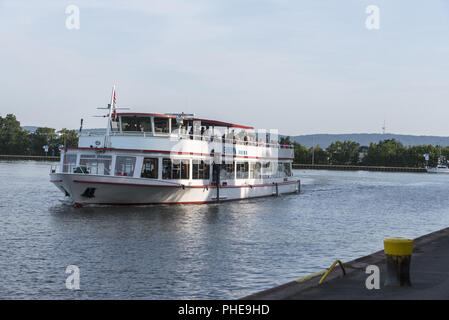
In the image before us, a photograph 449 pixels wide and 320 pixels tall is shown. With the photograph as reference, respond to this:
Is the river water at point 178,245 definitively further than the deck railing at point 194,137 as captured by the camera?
No

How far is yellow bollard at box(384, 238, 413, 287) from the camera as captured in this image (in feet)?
49.0

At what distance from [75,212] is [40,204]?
32.0 ft

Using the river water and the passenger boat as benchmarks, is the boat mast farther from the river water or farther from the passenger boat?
the river water

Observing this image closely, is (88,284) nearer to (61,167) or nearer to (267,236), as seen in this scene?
(267,236)

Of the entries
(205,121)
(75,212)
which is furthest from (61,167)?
(205,121)

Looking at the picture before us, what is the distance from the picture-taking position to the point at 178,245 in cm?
2820

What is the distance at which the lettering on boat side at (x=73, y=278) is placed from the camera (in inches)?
741

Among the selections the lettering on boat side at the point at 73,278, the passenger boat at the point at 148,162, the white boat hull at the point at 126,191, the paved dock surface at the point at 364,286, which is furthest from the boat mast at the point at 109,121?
the paved dock surface at the point at 364,286
